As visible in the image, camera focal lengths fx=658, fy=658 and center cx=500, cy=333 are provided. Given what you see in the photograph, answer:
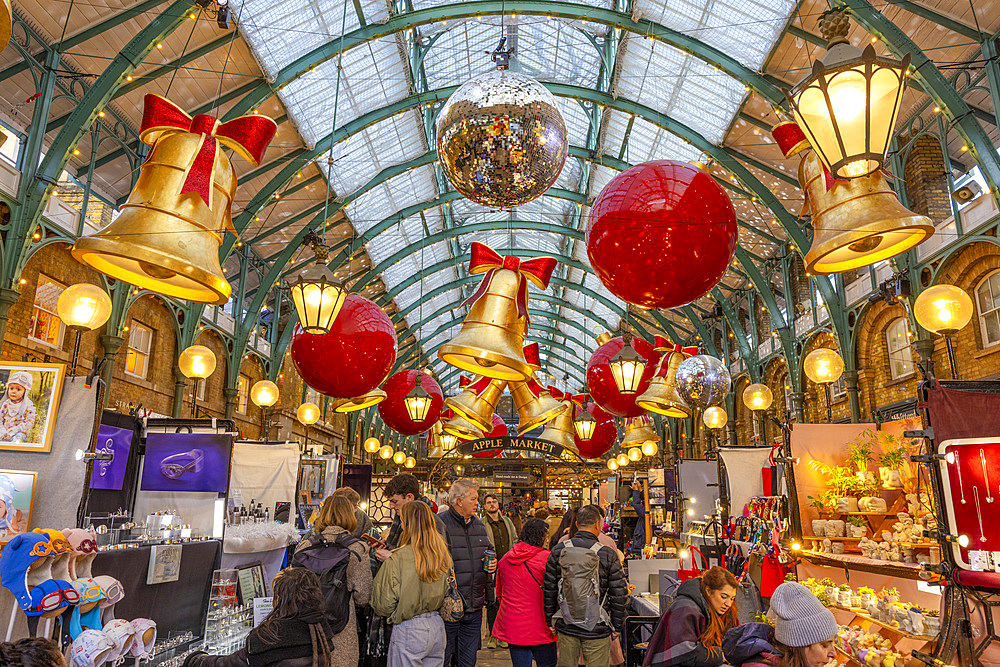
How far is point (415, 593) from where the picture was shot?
152 inches

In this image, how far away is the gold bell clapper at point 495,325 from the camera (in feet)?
12.9

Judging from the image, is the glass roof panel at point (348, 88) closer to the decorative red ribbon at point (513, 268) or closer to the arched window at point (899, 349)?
the decorative red ribbon at point (513, 268)

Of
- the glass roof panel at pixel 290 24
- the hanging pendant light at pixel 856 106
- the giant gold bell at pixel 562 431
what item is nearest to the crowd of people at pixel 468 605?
the hanging pendant light at pixel 856 106

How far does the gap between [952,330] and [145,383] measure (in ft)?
42.5

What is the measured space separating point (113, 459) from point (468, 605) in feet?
13.6

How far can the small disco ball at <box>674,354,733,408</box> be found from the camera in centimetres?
661

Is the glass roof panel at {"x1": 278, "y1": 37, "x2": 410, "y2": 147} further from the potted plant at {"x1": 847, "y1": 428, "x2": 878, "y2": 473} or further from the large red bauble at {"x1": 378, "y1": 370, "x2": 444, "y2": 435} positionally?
the potted plant at {"x1": 847, "y1": 428, "x2": 878, "y2": 473}

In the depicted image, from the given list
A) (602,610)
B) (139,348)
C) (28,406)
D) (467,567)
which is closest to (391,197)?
(139,348)

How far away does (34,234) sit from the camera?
9.23 metres

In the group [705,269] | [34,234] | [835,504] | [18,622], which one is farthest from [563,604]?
[34,234]

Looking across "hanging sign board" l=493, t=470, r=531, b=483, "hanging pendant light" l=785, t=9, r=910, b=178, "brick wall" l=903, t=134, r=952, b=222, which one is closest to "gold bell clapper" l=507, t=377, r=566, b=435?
"hanging pendant light" l=785, t=9, r=910, b=178

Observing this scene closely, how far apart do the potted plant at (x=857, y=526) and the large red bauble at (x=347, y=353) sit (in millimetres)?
4654

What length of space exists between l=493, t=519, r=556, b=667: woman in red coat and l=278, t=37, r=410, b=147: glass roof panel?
9982 mm

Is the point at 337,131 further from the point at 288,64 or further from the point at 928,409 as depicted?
the point at 928,409
